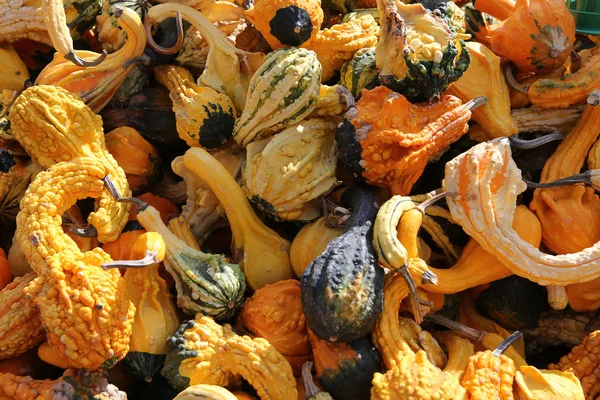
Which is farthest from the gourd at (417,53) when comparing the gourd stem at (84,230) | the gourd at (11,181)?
the gourd at (11,181)

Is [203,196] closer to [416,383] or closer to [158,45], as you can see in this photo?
[158,45]

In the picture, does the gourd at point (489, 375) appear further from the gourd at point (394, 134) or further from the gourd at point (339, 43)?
the gourd at point (339, 43)

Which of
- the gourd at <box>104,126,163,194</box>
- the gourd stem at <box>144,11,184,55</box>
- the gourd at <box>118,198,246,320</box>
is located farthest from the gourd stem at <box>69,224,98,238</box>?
the gourd stem at <box>144,11,184,55</box>

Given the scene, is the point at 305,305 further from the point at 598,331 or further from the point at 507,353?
the point at 598,331

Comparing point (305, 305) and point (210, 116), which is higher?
point (210, 116)

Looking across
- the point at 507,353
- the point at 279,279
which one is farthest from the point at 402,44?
the point at 507,353
